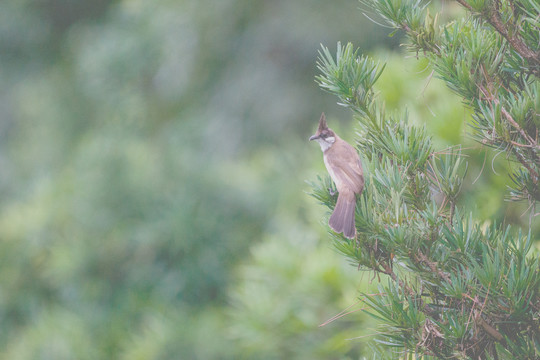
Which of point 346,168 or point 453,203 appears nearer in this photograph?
point 453,203

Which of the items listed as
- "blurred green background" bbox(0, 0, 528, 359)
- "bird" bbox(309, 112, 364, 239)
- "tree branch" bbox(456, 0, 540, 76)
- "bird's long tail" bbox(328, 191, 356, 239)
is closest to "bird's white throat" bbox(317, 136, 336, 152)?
"bird" bbox(309, 112, 364, 239)

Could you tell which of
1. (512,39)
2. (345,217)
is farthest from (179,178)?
(512,39)

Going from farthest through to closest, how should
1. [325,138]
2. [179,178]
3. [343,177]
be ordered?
[179,178]
[325,138]
[343,177]

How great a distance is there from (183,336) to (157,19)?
3495 mm

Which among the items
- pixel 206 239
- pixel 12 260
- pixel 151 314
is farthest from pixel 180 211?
pixel 12 260

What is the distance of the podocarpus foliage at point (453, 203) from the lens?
907mm

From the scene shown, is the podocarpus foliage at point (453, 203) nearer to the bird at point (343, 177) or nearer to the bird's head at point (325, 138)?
the bird at point (343, 177)

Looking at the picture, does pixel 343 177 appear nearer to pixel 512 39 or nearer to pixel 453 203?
pixel 453 203

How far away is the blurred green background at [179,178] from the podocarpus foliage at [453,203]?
0.13 meters

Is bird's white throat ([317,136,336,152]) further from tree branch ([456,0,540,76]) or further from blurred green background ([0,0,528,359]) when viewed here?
tree branch ([456,0,540,76])

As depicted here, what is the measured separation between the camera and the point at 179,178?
3.49 metres

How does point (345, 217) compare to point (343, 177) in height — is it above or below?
below

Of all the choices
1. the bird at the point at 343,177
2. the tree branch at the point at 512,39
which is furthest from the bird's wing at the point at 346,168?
the tree branch at the point at 512,39

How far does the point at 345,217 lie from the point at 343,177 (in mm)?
278
